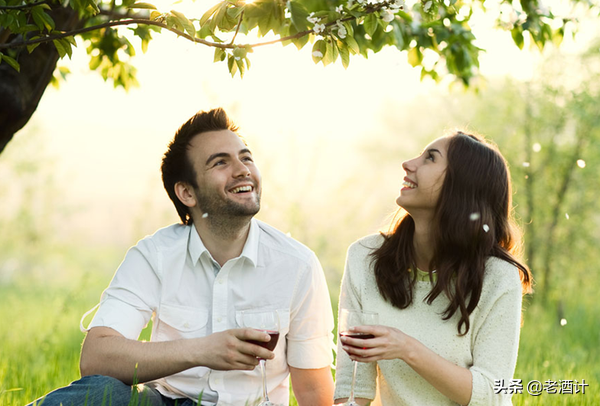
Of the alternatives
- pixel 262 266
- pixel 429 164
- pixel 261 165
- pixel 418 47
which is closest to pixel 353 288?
pixel 262 266

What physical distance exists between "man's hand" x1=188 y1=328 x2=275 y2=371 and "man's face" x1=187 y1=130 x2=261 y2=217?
764 mm

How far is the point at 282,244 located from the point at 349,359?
719mm

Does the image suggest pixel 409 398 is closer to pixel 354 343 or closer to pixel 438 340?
pixel 438 340

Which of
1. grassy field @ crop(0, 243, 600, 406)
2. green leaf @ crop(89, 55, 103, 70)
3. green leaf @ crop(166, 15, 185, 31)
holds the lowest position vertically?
grassy field @ crop(0, 243, 600, 406)

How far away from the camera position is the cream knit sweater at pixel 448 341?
3.03m

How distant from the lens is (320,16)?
2.68 m

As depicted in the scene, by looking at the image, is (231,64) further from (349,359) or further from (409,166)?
(349,359)

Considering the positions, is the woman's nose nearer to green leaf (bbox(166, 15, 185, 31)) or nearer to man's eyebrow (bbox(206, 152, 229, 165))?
man's eyebrow (bbox(206, 152, 229, 165))

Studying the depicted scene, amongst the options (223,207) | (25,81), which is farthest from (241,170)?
(25,81)

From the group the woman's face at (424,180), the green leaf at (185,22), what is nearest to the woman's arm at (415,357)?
the woman's face at (424,180)

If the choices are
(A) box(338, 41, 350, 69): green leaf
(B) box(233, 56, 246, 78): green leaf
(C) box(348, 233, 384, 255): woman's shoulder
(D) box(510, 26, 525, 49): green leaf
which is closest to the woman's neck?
(C) box(348, 233, 384, 255): woman's shoulder

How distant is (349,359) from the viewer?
317cm

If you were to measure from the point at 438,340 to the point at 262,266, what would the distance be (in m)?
0.95

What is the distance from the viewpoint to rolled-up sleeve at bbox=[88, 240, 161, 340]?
10.5ft
